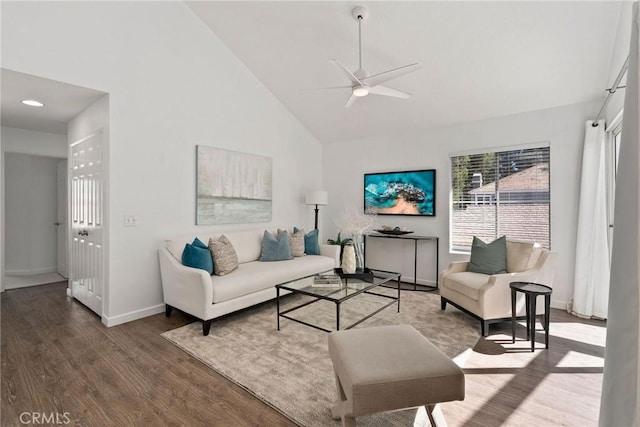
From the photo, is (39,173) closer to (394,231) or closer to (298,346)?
(298,346)

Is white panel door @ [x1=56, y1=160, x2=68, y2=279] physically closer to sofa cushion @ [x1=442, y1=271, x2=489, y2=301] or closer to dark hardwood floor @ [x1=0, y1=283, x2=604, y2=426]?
dark hardwood floor @ [x1=0, y1=283, x2=604, y2=426]

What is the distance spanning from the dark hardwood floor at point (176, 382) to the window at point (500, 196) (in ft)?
4.40

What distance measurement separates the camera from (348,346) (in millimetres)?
1651

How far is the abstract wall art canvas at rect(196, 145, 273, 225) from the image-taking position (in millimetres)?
4012

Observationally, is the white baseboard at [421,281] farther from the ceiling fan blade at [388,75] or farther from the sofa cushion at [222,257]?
the ceiling fan blade at [388,75]

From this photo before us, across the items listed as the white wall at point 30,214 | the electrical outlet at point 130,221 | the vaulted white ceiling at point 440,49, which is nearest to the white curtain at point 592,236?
the vaulted white ceiling at point 440,49

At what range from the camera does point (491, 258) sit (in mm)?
3402

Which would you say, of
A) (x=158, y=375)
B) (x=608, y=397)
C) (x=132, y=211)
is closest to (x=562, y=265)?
(x=608, y=397)

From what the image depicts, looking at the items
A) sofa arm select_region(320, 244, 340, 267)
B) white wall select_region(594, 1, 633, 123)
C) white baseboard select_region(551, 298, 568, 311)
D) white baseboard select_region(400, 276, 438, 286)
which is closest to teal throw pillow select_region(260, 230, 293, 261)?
sofa arm select_region(320, 244, 340, 267)

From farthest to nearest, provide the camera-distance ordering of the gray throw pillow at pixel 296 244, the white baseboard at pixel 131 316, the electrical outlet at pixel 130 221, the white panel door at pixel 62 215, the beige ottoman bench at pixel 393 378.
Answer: the white panel door at pixel 62 215 < the gray throw pillow at pixel 296 244 < the electrical outlet at pixel 130 221 < the white baseboard at pixel 131 316 < the beige ottoman bench at pixel 393 378

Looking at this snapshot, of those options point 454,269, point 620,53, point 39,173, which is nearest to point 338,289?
point 454,269

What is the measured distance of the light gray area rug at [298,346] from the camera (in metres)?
1.89

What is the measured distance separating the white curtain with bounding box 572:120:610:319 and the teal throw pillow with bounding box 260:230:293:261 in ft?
11.4

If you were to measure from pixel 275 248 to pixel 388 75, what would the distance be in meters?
2.57
